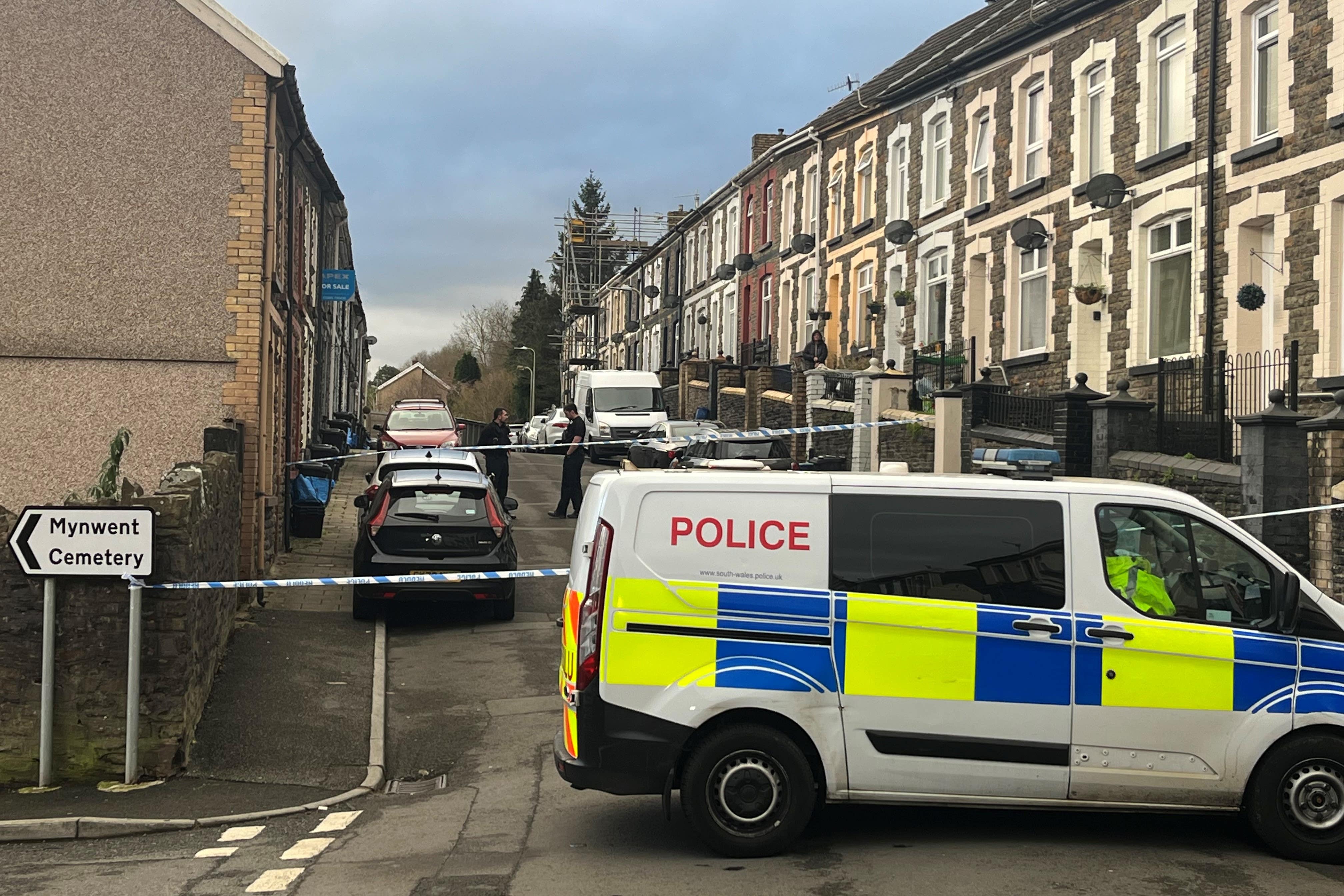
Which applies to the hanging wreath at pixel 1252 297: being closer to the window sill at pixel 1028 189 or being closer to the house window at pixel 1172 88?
the house window at pixel 1172 88

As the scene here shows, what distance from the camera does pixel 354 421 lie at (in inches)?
1683

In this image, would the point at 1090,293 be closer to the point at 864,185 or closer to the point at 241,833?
the point at 864,185

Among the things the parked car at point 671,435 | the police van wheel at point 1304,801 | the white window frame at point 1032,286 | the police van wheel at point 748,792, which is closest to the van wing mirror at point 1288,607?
the police van wheel at point 1304,801

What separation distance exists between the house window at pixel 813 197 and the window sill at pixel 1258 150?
19.6m

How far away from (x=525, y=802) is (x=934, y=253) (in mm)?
→ 22921

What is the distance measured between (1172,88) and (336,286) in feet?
60.5

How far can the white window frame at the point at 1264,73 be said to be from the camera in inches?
721

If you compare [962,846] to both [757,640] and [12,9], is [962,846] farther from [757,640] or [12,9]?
[12,9]

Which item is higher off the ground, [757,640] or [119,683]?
[757,640]

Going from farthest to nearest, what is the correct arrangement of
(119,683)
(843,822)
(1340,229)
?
(1340,229), (119,683), (843,822)

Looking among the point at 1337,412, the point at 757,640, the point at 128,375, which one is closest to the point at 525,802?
the point at 757,640

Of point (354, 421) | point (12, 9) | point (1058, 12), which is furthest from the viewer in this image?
point (354, 421)

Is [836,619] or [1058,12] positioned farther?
[1058,12]

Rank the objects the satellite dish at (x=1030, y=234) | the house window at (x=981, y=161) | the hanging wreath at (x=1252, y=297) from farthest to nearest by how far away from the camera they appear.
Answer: the house window at (x=981, y=161), the satellite dish at (x=1030, y=234), the hanging wreath at (x=1252, y=297)
